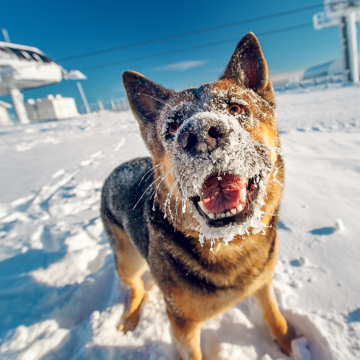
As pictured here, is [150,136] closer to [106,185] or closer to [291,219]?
[106,185]

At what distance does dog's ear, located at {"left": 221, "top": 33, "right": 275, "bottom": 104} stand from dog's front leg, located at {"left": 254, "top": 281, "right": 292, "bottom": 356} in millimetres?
1900

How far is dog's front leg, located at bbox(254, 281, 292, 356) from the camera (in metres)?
1.86

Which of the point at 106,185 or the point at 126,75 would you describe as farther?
the point at 106,185

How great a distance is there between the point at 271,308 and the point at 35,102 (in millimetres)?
42881

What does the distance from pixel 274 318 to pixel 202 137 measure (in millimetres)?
1937

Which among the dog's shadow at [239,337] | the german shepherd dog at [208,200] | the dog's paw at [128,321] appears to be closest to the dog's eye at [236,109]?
the german shepherd dog at [208,200]

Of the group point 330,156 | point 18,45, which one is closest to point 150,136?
point 330,156

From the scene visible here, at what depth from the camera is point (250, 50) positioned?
1.86m

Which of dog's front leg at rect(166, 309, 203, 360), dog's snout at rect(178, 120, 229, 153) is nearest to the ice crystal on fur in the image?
dog's snout at rect(178, 120, 229, 153)

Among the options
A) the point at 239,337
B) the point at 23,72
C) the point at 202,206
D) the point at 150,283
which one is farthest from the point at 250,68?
the point at 23,72

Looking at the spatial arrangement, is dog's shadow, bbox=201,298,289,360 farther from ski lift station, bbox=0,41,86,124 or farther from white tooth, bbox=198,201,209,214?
ski lift station, bbox=0,41,86,124

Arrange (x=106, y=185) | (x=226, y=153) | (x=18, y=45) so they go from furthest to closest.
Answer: (x=18, y=45), (x=106, y=185), (x=226, y=153)

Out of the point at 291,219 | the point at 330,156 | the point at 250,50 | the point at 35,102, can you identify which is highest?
the point at 35,102

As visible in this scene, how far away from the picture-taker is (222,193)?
125 centimetres
